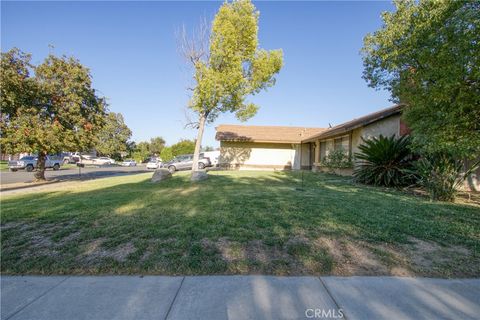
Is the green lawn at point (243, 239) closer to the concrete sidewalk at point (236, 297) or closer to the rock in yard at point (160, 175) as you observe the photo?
the concrete sidewalk at point (236, 297)

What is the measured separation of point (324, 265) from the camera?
329cm

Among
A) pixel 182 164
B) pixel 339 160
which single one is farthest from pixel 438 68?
pixel 182 164

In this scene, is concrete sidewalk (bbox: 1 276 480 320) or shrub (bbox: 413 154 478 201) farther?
shrub (bbox: 413 154 478 201)

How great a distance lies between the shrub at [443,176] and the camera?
7836 mm

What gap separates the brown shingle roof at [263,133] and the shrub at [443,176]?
51.6 feet

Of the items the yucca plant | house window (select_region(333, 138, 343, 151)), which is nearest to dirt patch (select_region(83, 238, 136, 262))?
the yucca plant

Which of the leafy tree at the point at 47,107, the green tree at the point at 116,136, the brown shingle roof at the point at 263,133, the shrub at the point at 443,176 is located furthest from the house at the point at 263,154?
the green tree at the point at 116,136

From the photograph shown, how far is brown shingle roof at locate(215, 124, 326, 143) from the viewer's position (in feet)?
79.2

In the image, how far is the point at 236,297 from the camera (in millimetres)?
2652

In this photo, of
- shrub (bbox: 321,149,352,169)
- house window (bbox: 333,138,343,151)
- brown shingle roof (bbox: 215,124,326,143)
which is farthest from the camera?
brown shingle roof (bbox: 215,124,326,143)

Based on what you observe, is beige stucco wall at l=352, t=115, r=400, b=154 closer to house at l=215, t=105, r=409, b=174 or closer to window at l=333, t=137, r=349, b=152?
window at l=333, t=137, r=349, b=152

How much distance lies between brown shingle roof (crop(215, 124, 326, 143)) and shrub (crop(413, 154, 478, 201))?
15738 millimetres

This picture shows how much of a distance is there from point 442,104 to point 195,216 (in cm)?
704

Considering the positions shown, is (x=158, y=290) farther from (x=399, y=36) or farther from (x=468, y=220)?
(x=399, y=36)
